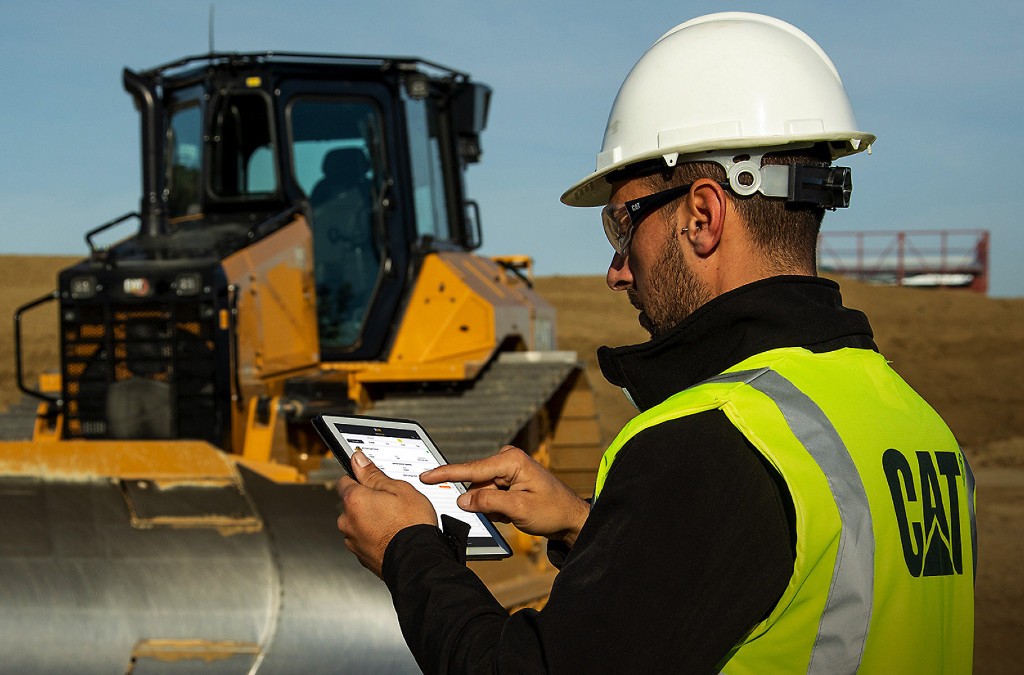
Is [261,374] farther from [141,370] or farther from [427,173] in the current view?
[427,173]

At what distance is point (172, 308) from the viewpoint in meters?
6.32

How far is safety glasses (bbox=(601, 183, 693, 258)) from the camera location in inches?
78.4

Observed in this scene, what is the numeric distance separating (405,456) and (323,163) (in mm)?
5291

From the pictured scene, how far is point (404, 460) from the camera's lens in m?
2.33

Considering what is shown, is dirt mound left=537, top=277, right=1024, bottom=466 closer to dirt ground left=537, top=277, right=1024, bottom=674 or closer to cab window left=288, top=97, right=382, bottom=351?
dirt ground left=537, top=277, right=1024, bottom=674

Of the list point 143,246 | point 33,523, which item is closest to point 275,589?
point 33,523

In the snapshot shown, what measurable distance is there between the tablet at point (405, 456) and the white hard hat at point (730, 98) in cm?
64

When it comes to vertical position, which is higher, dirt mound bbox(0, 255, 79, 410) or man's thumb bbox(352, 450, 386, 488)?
man's thumb bbox(352, 450, 386, 488)

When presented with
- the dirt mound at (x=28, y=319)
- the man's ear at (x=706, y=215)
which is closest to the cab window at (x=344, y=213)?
the man's ear at (x=706, y=215)

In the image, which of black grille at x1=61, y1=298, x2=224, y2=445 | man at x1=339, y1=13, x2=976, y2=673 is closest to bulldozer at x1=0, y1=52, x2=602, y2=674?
black grille at x1=61, y1=298, x2=224, y2=445

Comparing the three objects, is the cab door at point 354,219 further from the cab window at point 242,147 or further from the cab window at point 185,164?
the cab window at point 185,164

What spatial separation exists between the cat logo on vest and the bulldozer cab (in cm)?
563

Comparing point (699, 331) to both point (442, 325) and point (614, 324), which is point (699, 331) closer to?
point (442, 325)

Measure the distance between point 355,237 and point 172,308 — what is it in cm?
149
